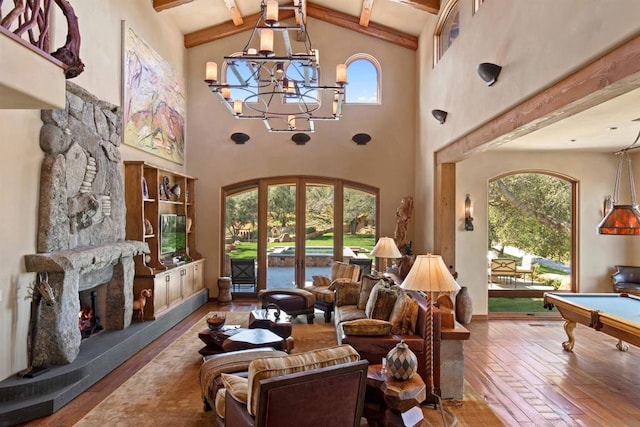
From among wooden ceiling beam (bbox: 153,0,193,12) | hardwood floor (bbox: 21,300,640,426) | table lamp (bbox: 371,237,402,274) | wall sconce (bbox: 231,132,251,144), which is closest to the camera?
hardwood floor (bbox: 21,300,640,426)

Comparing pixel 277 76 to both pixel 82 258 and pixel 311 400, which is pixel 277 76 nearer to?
pixel 82 258

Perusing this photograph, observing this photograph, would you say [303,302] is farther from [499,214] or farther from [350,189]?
[499,214]

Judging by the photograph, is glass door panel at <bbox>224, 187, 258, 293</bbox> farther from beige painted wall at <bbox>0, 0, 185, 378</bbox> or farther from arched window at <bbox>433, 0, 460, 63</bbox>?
arched window at <bbox>433, 0, 460, 63</bbox>

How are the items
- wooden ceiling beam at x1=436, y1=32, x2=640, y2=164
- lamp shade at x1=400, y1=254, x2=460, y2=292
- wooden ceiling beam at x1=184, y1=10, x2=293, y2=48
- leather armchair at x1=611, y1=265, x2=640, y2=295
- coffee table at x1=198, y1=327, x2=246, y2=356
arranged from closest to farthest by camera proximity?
wooden ceiling beam at x1=436, y1=32, x2=640, y2=164, lamp shade at x1=400, y1=254, x2=460, y2=292, coffee table at x1=198, y1=327, x2=246, y2=356, leather armchair at x1=611, y1=265, x2=640, y2=295, wooden ceiling beam at x1=184, y1=10, x2=293, y2=48

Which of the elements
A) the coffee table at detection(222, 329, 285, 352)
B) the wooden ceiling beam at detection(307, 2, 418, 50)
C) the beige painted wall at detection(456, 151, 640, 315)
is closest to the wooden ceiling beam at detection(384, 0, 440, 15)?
the wooden ceiling beam at detection(307, 2, 418, 50)

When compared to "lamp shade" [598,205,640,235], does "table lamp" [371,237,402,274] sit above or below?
below

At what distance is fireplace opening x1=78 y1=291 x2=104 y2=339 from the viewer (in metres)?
5.07

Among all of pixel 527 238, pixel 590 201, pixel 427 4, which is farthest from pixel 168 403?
pixel 527 238

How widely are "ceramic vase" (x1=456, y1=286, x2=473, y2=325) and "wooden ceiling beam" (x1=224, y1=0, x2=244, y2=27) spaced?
673cm

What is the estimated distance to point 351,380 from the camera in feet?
8.56

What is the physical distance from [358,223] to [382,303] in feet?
14.7

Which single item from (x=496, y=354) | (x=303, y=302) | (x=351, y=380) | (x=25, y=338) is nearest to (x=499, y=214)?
(x=496, y=354)

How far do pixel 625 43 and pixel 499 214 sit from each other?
23.7 feet

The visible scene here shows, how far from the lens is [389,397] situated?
310 cm
